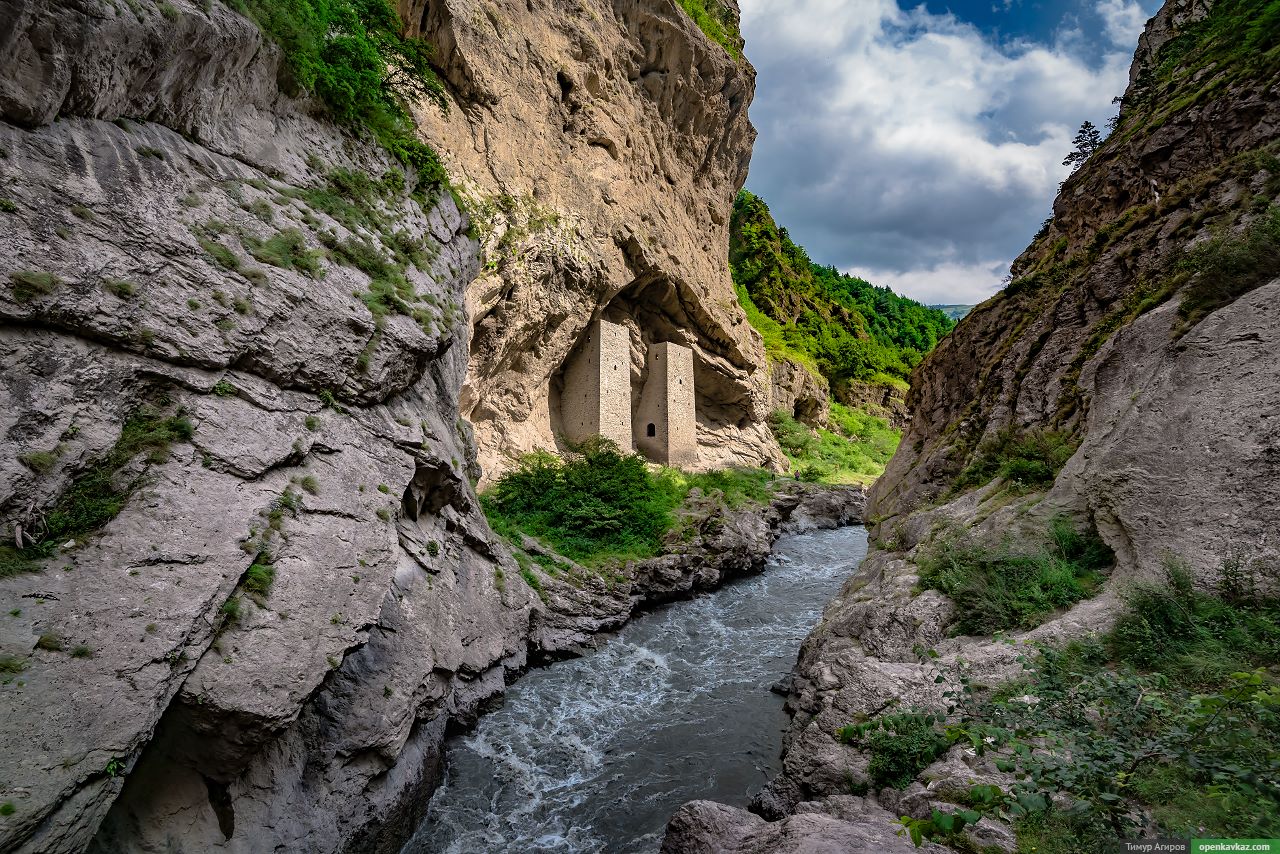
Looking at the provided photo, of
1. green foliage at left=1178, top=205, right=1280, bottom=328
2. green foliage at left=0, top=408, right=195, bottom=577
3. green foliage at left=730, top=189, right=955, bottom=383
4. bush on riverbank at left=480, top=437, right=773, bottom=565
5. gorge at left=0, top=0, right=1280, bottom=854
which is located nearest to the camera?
gorge at left=0, top=0, right=1280, bottom=854

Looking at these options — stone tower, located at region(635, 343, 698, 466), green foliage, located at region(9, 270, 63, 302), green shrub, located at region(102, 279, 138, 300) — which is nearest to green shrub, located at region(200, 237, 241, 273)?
green shrub, located at region(102, 279, 138, 300)

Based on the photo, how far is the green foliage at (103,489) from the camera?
4398 mm

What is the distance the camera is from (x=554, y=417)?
84.9 feet

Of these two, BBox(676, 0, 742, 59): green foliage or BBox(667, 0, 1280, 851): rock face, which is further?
BBox(676, 0, 742, 59): green foliage

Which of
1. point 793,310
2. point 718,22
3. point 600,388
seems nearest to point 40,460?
point 600,388

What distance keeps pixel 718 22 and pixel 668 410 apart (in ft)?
79.6

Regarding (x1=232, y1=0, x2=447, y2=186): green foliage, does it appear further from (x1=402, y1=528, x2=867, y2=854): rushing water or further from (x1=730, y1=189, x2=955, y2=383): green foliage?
(x1=730, y1=189, x2=955, y2=383): green foliage

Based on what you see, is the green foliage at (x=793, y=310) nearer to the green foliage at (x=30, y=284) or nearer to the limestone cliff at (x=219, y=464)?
the limestone cliff at (x=219, y=464)

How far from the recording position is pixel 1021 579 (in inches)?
241

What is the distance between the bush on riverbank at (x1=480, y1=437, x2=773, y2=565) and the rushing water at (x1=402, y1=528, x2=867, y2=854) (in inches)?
122

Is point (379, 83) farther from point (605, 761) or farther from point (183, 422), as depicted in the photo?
point (605, 761)

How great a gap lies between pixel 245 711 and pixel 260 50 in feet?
30.2

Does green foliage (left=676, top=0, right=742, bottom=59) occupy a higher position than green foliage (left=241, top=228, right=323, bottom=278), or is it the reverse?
green foliage (left=676, top=0, right=742, bottom=59)

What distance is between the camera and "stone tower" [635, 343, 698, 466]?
28.1 meters
